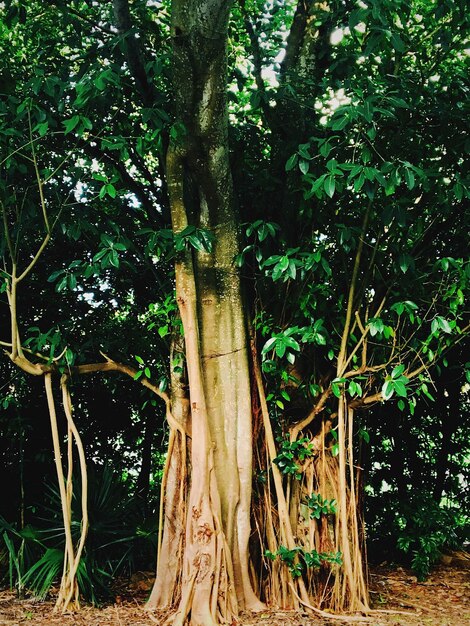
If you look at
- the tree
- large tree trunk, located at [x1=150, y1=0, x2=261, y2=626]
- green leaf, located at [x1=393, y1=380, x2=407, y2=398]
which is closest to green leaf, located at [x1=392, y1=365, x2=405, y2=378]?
the tree

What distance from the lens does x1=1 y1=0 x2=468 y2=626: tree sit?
4.32 m

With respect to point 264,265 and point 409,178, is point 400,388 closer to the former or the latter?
point 264,265

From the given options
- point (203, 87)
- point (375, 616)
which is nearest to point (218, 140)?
point (203, 87)

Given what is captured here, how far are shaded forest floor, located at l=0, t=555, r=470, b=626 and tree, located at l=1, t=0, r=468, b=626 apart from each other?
0.64ft

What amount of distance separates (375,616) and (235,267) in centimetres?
248

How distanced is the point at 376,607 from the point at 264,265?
2585 mm

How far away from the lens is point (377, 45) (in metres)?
3.90

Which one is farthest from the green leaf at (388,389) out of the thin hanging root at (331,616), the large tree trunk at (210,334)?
the thin hanging root at (331,616)

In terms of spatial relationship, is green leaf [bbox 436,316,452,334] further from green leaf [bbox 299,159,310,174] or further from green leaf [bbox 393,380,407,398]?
green leaf [bbox 299,159,310,174]

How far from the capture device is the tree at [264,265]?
14.2ft

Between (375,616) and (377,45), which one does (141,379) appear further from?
(377,45)

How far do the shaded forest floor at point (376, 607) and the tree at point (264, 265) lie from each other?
194mm

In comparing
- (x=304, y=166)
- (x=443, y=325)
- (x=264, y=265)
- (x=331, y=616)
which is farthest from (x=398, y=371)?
(x=331, y=616)

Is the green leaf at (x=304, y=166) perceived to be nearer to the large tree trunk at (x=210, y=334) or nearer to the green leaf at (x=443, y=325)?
the large tree trunk at (x=210, y=334)
